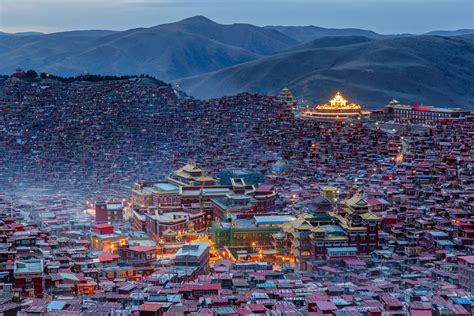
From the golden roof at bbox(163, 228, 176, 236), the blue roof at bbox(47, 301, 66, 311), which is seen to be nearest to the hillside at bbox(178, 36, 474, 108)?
the golden roof at bbox(163, 228, 176, 236)

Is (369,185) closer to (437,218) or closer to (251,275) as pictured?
(437,218)

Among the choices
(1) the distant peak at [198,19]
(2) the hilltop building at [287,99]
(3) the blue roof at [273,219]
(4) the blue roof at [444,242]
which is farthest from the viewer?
(1) the distant peak at [198,19]

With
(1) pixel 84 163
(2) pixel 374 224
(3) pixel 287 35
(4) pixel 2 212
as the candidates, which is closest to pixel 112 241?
(4) pixel 2 212

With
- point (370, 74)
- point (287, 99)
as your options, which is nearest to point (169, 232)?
point (287, 99)

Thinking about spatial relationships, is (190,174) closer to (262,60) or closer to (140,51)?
(262,60)

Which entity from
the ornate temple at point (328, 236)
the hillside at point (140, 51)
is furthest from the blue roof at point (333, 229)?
the hillside at point (140, 51)

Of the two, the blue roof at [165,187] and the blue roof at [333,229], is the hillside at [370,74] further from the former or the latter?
the blue roof at [333,229]

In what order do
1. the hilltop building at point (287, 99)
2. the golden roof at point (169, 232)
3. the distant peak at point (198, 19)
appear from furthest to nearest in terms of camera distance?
the distant peak at point (198, 19)
the hilltop building at point (287, 99)
the golden roof at point (169, 232)
